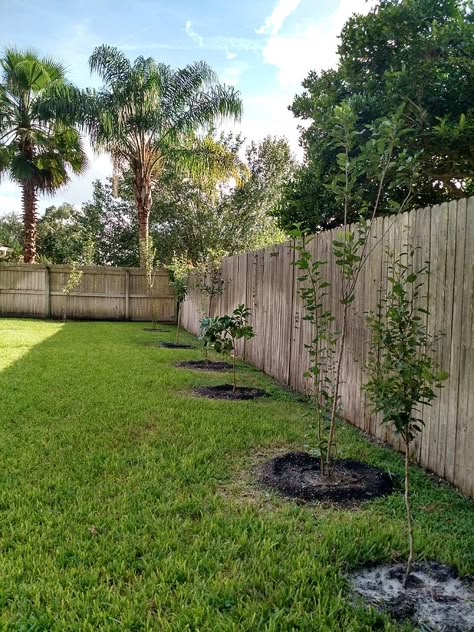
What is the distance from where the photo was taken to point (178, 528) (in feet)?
6.83

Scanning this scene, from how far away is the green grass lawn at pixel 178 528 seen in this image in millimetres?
1566

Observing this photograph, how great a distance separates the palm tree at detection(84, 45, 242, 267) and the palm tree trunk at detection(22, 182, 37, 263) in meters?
2.59

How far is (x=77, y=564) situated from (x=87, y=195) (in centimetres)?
2127

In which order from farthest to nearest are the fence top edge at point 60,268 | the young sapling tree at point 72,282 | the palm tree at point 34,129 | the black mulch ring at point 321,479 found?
1. the fence top edge at point 60,268
2. the young sapling tree at point 72,282
3. the palm tree at point 34,129
4. the black mulch ring at point 321,479

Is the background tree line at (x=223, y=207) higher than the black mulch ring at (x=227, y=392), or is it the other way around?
the background tree line at (x=223, y=207)

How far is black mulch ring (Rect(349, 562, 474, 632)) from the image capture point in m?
1.53

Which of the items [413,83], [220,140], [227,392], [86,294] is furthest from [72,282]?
[413,83]

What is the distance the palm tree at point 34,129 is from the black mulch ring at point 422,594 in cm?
1337

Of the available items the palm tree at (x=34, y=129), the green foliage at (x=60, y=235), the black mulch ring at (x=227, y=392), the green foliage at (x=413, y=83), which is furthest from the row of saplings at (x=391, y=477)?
the green foliage at (x=60, y=235)

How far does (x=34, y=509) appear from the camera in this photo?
88.1 inches

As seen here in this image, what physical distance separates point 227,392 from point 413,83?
379 centimetres

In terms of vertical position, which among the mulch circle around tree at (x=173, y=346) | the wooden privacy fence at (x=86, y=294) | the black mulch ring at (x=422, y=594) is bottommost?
the black mulch ring at (x=422, y=594)

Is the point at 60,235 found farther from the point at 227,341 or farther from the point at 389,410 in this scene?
the point at 389,410

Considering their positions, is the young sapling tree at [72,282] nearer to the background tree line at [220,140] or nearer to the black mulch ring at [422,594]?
the background tree line at [220,140]
